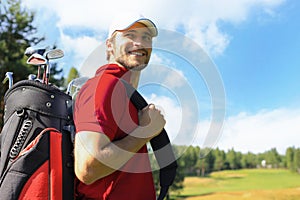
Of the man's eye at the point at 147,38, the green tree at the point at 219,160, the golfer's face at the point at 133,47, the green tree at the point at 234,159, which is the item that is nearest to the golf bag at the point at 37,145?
the golfer's face at the point at 133,47

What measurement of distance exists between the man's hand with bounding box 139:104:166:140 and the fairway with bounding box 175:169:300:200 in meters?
40.0

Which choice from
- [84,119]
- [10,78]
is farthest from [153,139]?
[10,78]

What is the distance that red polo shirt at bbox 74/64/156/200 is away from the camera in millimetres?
1477

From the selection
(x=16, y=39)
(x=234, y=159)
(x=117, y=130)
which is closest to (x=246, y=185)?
(x=234, y=159)

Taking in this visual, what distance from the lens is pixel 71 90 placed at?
6.52ft

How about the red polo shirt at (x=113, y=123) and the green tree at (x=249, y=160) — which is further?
the green tree at (x=249, y=160)

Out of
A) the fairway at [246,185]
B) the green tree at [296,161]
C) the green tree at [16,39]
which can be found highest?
the green tree at [16,39]

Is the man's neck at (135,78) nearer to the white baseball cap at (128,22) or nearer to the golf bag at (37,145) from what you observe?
the white baseball cap at (128,22)

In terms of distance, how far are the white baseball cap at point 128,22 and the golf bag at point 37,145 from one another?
0.39 meters

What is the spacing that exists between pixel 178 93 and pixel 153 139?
23 centimetres

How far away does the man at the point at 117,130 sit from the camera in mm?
1468

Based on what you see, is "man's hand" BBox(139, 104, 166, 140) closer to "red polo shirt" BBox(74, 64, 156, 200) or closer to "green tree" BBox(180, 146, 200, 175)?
"red polo shirt" BBox(74, 64, 156, 200)

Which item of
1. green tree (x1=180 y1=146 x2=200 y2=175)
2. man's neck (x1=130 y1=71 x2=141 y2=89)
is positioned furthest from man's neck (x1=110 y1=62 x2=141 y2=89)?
green tree (x1=180 y1=146 x2=200 y2=175)

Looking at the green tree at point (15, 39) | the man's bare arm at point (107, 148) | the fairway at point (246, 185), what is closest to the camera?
the man's bare arm at point (107, 148)
